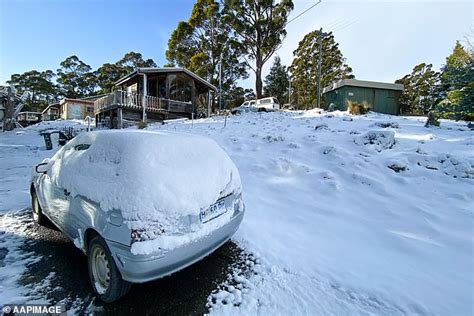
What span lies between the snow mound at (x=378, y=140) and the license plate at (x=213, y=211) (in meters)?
5.44

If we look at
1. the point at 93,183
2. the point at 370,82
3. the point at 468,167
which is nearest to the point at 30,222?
the point at 93,183

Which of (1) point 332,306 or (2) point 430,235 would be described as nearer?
(1) point 332,306

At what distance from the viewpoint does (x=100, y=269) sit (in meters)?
2.28

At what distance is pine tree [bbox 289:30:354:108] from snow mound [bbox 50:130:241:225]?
33.7 metres

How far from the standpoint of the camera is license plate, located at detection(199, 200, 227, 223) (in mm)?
2312

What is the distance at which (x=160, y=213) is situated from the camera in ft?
6.58

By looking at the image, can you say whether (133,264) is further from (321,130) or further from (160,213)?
(321,130)

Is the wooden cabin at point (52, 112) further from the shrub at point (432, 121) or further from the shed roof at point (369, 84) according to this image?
the shrub at point (432, 121)

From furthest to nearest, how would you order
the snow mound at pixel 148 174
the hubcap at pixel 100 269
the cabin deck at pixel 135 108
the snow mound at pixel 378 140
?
the cabin deck at pixel 135 108
the snow mound at pixel 378 140
the hubcap at pixel 100 269
the snow mound at pixel 148 174

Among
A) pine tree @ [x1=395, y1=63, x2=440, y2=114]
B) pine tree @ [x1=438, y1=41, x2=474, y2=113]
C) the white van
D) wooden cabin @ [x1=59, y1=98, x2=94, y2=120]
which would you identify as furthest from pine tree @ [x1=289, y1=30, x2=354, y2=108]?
wooden cabin @ [x1=59, y1=98, x2=94, y2=120]

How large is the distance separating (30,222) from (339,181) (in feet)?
18.0

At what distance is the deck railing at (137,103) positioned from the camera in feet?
51.9

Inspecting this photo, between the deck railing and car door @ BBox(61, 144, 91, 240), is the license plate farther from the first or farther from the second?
the deck railing

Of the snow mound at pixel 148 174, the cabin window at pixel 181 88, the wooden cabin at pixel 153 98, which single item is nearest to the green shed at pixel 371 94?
the wooden cabin at pixel 153 98
